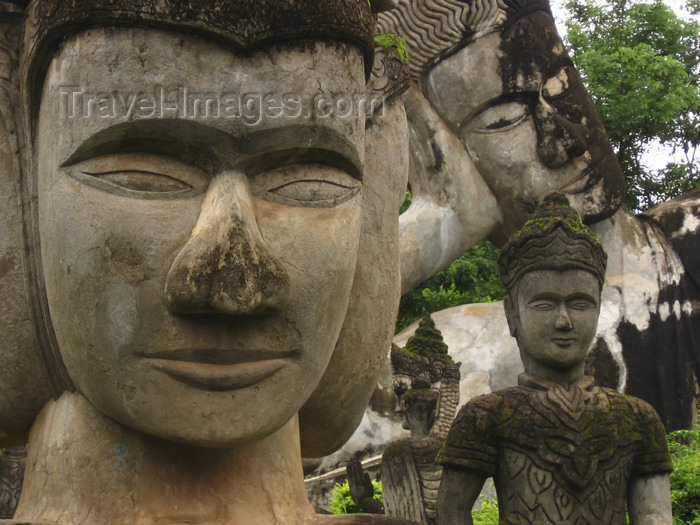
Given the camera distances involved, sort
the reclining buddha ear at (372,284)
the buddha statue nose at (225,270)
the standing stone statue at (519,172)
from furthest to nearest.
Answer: the standing stone statue at (519,172) → the reclining buddha ear at (372,284) → the buddha statue nose at (225,270)

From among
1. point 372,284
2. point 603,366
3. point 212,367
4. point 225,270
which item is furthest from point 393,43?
point 603,366

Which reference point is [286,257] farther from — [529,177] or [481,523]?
[529,177]

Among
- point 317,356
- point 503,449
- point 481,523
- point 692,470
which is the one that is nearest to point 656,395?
point 692,470

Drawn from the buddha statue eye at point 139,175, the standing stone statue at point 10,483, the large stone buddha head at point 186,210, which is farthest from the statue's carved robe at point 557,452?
the standing stone statue at point 10,483

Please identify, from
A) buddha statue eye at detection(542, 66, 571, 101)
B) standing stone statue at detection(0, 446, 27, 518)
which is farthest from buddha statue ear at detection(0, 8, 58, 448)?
buddha statue eye at detection(542, 66, 571, 101)

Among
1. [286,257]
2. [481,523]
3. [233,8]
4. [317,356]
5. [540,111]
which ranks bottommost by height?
[481,523]

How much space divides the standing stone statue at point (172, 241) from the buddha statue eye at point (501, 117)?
23.4ft

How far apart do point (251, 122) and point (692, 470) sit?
14.8ft

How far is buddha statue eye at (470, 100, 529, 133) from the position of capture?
30.7 feet

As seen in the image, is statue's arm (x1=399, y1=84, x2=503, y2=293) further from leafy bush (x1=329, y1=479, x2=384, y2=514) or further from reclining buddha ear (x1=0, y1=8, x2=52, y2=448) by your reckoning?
reclining buddha ear (x1=0, y1=8, x2=52, y2=448)

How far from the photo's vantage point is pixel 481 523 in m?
5.61

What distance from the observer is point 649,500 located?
9.62 ft

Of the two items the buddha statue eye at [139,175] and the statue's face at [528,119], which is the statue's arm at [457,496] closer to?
the buddha statue eye at [139,175]

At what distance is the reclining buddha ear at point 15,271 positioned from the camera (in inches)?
92.0
